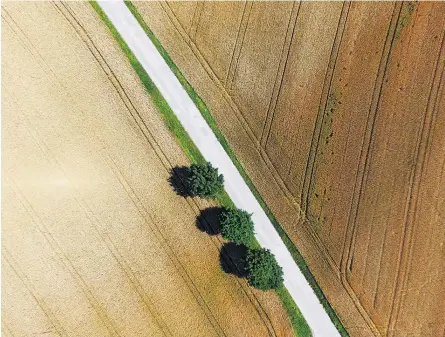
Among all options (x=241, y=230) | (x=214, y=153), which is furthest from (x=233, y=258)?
(x=214, y=153)

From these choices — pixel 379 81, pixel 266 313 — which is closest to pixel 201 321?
pixel 266 313

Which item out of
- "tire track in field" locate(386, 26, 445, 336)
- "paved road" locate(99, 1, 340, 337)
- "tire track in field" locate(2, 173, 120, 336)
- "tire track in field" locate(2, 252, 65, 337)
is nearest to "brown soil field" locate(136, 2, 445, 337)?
"tire track in field" locate(386, 26, 445, 336)

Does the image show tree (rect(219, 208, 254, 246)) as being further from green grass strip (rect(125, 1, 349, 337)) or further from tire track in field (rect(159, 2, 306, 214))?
tire track in field (rect(159, 2, 306, 214))

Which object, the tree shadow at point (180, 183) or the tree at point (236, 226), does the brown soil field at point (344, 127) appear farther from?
the tree shadow at point (180, 183)

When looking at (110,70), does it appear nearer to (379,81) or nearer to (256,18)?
(256,18)

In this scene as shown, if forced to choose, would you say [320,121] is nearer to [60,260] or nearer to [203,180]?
[203,180]

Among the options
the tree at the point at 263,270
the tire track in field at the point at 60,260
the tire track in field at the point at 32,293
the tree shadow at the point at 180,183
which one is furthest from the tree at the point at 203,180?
the tire track in field at the point at 32,293
